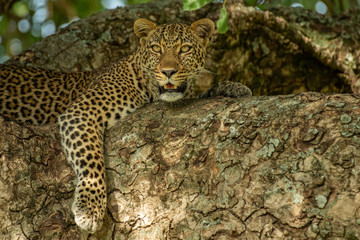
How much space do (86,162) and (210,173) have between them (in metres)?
1.38

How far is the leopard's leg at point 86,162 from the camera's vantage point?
4375mm

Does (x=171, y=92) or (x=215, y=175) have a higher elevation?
(x=171, y=92)

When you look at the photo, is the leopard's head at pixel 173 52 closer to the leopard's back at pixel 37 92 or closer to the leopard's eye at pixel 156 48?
the leopard's eye at pixel 156 48

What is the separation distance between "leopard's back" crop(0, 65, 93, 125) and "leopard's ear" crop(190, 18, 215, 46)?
1757mm

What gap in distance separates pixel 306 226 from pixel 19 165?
2685 millimetres

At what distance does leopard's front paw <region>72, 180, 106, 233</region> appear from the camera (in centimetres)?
430

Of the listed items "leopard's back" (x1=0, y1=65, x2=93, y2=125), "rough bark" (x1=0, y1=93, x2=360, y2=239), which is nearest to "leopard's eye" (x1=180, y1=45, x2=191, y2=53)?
"rough bark" (x1=0, y1=93, x2=360, y2=239)

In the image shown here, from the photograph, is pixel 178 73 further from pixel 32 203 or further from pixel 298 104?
pixel 32 203

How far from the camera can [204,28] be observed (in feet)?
21.7

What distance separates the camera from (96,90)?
595 cm

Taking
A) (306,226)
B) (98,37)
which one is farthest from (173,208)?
(98,37)

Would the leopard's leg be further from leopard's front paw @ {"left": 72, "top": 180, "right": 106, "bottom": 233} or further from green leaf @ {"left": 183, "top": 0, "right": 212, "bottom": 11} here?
green leaf @ {"left": 183, "top": 0, "right": 212, "bottom": 11}

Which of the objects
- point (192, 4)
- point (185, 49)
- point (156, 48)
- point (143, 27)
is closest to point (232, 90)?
point (185, 49)

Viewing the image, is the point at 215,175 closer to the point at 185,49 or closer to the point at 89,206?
the point at 89,206
